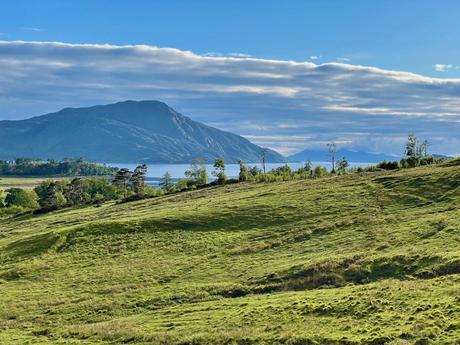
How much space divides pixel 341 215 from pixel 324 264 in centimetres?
2064

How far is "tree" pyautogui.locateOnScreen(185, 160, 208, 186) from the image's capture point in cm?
15471

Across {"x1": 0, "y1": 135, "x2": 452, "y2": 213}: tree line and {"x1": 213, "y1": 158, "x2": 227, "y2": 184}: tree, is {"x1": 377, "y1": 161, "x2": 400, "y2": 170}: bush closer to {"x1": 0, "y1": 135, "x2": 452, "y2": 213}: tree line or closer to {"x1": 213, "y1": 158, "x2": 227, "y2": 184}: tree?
{"x1": 0, "y1": 135, "x2": 452, "y2": 213}: tree line

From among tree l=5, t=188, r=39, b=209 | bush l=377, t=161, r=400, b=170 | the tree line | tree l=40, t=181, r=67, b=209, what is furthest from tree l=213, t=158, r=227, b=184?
tree l=5, t=188, r=39, b=209

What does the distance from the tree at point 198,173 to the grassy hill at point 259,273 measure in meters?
83.2

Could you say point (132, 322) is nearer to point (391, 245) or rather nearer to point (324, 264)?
point (324, 264)

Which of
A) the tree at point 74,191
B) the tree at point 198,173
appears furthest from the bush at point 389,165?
the tree at point 74,191

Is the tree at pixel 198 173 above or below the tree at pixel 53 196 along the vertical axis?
above

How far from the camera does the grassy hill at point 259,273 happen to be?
2720 cm

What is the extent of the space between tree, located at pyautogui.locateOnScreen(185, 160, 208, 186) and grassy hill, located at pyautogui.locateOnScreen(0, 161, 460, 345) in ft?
273

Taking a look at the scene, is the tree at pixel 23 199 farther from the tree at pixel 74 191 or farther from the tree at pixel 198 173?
the tree at pixel 198 173

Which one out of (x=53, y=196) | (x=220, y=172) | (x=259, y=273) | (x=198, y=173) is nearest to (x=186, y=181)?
(x=198, y=173)

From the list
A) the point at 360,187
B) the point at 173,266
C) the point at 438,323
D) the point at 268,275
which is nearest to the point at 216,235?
the point at 173,266

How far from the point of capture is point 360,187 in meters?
70.4

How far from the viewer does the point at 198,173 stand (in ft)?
530
